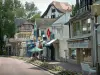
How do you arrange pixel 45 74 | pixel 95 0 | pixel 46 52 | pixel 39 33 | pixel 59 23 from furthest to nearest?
pixel 39 33
pixel 46 52
pixel 59 23
pixel 95 0
pixel 45 74

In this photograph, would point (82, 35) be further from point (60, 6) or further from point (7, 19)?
point (7, 19)

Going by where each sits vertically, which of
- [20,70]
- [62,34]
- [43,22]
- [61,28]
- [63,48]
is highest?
[43,22]

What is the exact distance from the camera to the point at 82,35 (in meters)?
38.6

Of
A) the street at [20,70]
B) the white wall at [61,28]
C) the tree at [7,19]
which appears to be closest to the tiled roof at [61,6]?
Answer: the tree at [7,19]

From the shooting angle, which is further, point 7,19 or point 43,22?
point 7,19

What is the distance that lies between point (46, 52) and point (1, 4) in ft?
94.1

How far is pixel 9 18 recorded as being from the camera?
8419cm

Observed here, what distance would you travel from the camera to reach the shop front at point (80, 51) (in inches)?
1420

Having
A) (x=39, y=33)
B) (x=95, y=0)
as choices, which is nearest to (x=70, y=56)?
(x=95, y=0)

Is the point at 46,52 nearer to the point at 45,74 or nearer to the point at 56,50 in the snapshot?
the point at 56,50

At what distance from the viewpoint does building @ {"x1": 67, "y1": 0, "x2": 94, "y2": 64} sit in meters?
35.4

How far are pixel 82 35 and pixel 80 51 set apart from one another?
9.61 ft

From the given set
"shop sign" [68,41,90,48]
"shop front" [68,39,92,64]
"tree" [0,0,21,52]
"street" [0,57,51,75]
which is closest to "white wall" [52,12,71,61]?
"shop front" [68,39,92,64]

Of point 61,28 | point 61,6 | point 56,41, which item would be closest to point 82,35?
point 61,28
